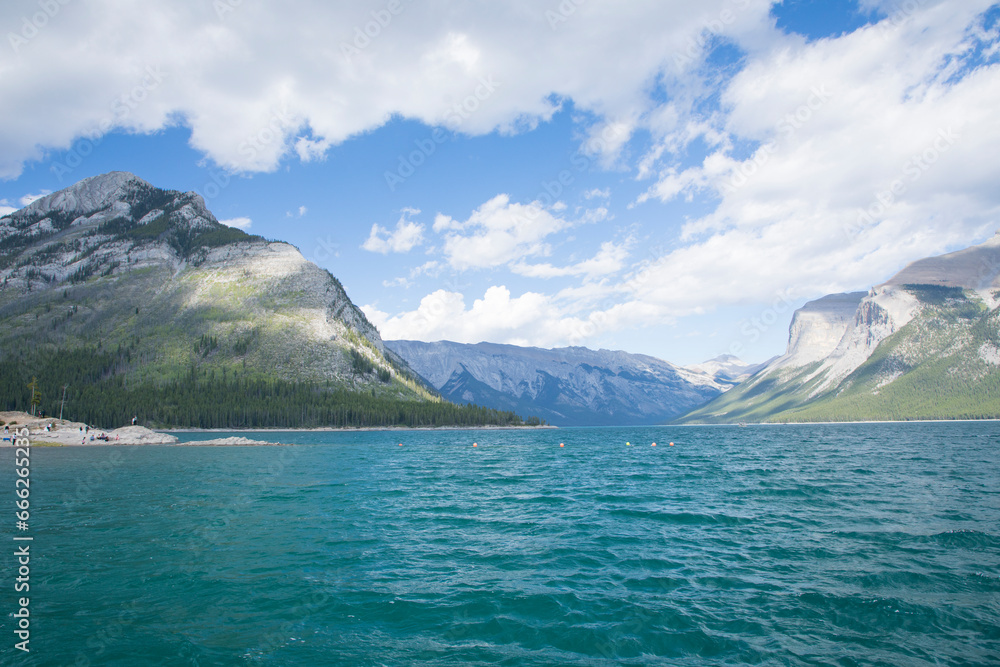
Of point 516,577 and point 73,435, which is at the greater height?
point 73,435

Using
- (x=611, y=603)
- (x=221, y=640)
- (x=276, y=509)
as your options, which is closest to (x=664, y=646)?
(x=611, y=603)

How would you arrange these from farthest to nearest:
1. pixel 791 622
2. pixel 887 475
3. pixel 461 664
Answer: pixel 887 475, pixel 791 622, pixel 461 664

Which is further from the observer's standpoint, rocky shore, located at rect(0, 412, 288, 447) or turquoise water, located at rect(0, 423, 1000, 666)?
rocky shore, located at rect(0, 412, 288, 447)

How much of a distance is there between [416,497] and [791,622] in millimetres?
35242

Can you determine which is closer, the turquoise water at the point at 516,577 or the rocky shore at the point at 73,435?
the turquoise water at the point at 516,577

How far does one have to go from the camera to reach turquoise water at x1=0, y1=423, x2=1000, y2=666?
51.9 ft

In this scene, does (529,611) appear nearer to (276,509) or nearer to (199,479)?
(276,509)

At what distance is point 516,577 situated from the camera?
75.9 feet

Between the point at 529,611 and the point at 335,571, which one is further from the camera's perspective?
the point at 335,571

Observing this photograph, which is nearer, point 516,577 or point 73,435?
point 516,577

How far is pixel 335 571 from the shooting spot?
78.4 feet

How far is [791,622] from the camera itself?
17.5m

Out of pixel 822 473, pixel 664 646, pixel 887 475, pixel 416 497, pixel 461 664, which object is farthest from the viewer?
pixel 822 473

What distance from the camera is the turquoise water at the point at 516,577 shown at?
623 inches
